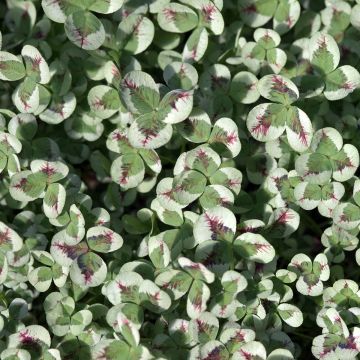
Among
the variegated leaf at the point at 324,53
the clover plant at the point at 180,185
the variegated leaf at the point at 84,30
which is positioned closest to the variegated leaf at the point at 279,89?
the clover plant at the point at 180,185

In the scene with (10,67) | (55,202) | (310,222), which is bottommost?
(310,222)

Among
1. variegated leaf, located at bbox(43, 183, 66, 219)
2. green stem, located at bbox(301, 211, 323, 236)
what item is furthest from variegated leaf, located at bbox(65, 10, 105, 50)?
green stem, located at bbox(301, 211, 323, 236)

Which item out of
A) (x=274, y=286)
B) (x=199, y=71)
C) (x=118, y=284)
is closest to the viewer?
(x=118, y=284)

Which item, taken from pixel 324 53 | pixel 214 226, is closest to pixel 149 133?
pixel 214 226

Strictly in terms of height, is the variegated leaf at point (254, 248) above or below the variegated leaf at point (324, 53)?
below

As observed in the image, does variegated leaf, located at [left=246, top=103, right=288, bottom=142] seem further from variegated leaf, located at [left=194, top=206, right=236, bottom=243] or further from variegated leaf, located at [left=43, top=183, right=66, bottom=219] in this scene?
variegated leaf, located at [left=43, top=183, right=66, bottom=219]

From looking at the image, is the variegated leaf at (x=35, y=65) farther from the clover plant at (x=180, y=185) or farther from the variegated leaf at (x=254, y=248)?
the variegated leaf at (x=254, y=248)

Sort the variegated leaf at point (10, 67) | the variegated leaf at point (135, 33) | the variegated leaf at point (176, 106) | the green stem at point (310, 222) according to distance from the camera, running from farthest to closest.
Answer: the green stem at point (310, 222)
the variegated leaf at point (135, 33)
the variegated leaf at point (10, 67)
the variegated leaf at point (176, 106)

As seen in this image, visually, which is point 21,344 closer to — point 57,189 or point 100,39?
point 57,189

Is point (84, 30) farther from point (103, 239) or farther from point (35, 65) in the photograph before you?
point (103, 239)

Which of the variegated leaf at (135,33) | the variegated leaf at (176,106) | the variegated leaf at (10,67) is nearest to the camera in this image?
the variegated leaf at (176,106)

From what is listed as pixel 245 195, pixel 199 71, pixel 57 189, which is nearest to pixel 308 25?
pixel 199 71
